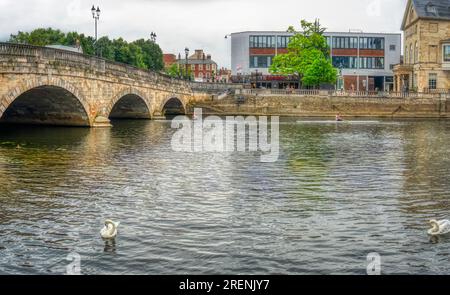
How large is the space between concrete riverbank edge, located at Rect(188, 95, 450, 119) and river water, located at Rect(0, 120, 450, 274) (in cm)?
4008

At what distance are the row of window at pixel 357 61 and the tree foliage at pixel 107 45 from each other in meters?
30.6

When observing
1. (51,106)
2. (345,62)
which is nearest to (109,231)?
(51,106)

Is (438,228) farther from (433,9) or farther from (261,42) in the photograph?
(261,42)

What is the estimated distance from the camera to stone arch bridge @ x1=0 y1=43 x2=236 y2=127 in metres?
29.0

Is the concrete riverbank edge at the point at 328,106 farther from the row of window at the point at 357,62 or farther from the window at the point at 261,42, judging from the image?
the row of window at the point at 357,62

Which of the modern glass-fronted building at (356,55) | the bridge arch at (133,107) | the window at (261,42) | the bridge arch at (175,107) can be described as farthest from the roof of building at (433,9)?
the bridge arch at (133,107)

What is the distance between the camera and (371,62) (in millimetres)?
91812

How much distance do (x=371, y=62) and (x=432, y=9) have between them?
19.3 metres

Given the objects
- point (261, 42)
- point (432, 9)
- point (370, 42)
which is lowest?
point (261, 42)

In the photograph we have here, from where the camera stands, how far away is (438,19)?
72562 mm
